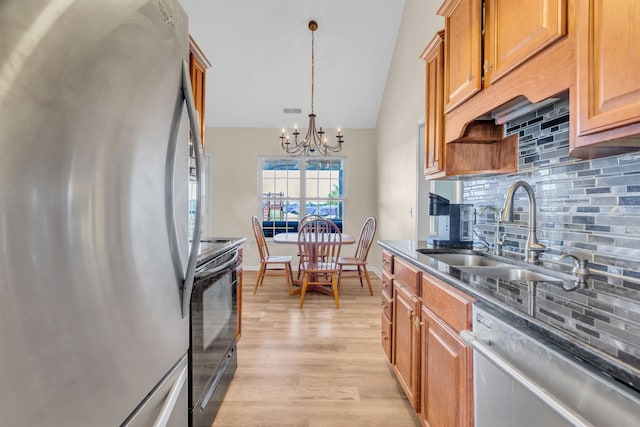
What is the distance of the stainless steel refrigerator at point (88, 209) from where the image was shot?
0.52 metres

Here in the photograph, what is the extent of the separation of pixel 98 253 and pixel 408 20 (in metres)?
4.13

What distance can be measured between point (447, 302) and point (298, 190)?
4.64 metres

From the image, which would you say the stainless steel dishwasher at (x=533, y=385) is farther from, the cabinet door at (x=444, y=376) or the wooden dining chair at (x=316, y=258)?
the wooden dining chair at (x=316, y=258)

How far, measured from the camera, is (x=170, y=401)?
3.44 ft

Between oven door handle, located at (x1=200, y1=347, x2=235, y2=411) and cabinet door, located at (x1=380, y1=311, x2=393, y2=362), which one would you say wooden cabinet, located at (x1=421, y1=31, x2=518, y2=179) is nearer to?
cabinet door, located at (x1=380, y1=311, x2=393, y2=362)

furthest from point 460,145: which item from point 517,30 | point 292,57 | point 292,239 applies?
point 292,57

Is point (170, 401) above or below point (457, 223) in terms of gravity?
below

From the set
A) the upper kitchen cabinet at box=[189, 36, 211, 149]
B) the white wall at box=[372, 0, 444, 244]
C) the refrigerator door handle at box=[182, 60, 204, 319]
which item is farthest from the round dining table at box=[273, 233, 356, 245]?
the refrigerator door handle at box=[182, 60, 204, 319]

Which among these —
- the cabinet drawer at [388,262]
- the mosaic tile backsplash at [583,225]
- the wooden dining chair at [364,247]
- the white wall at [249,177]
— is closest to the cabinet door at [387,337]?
the cabinet drawer at [388,262]

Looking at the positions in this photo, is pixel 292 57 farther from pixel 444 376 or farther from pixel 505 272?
pixel 444 376

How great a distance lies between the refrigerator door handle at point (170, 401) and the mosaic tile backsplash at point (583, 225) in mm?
1113

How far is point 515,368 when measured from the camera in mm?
811

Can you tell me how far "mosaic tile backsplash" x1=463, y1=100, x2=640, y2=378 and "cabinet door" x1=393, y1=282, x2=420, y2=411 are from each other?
0.65 m

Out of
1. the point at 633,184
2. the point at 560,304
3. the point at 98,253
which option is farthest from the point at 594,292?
the point at 98,253
